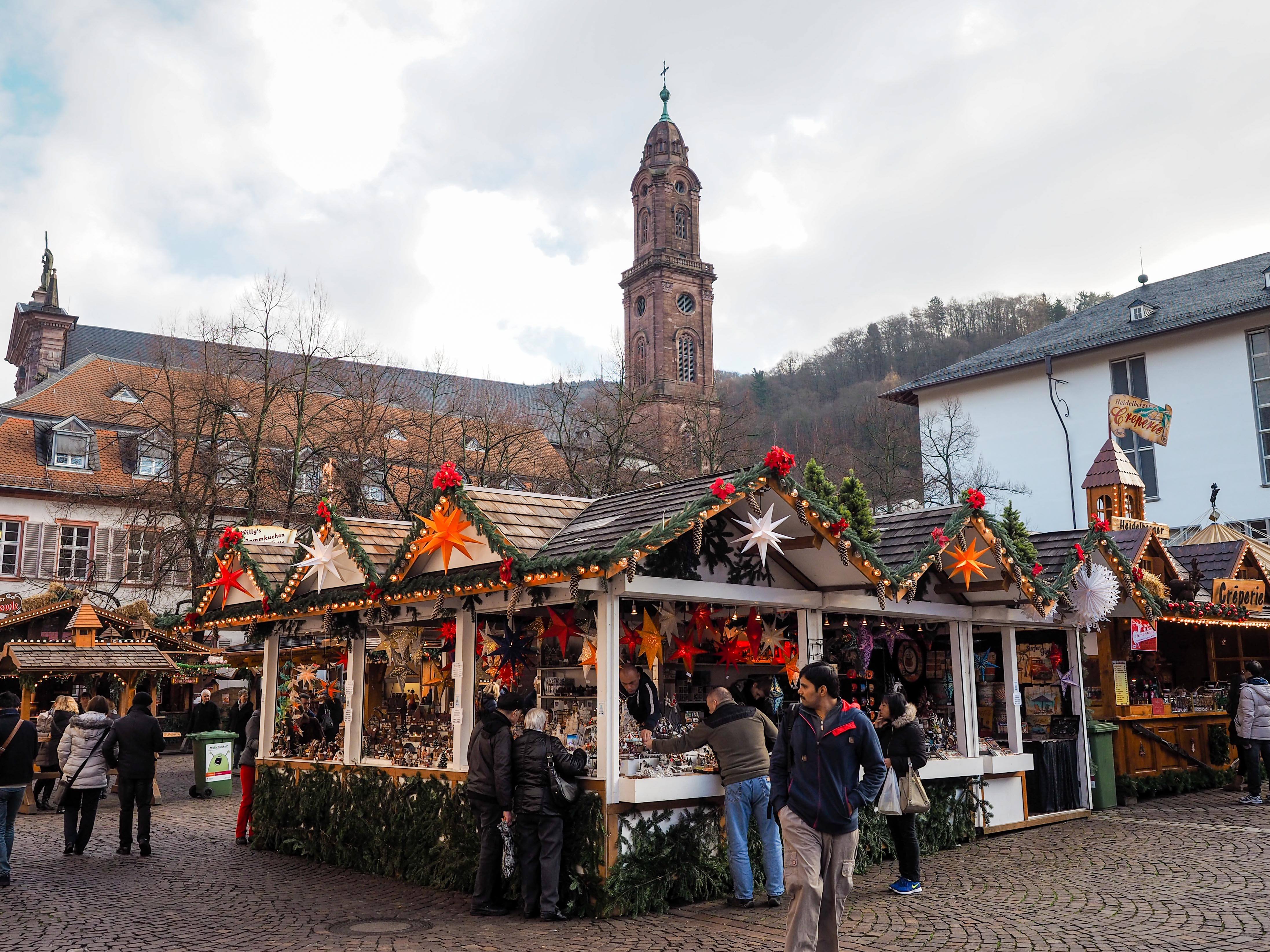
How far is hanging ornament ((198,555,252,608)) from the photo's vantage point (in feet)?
40.5

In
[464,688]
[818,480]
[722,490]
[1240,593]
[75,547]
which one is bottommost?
[464,688]

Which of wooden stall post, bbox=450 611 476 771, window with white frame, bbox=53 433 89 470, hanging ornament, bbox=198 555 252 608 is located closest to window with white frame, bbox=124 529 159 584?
window with white frame, bbox=53 433 89 470

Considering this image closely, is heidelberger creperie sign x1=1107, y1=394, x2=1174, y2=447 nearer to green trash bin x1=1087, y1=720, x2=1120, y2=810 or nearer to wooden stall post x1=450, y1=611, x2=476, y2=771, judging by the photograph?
green trash bin x1=1087, y1=720, x2=1120, y2=810

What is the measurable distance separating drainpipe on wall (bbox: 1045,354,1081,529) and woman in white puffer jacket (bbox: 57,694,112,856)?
1320 inches

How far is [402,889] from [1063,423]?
112 ft

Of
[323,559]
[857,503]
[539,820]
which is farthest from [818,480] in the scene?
[539,820]

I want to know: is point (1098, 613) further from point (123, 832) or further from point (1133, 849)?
point (123, 832)

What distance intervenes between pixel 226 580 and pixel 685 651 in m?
5.90

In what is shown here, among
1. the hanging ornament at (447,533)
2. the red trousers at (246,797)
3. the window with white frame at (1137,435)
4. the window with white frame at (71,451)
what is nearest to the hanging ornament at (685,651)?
the hanging ornament at (447,533)

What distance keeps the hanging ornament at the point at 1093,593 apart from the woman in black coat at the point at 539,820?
6944 millimetres

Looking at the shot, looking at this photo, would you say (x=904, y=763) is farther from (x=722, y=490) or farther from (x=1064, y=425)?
(x=1064, y=425)

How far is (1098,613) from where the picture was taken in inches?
481

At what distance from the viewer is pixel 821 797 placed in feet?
19.5

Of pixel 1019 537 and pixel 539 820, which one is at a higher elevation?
pixel 1019 537
